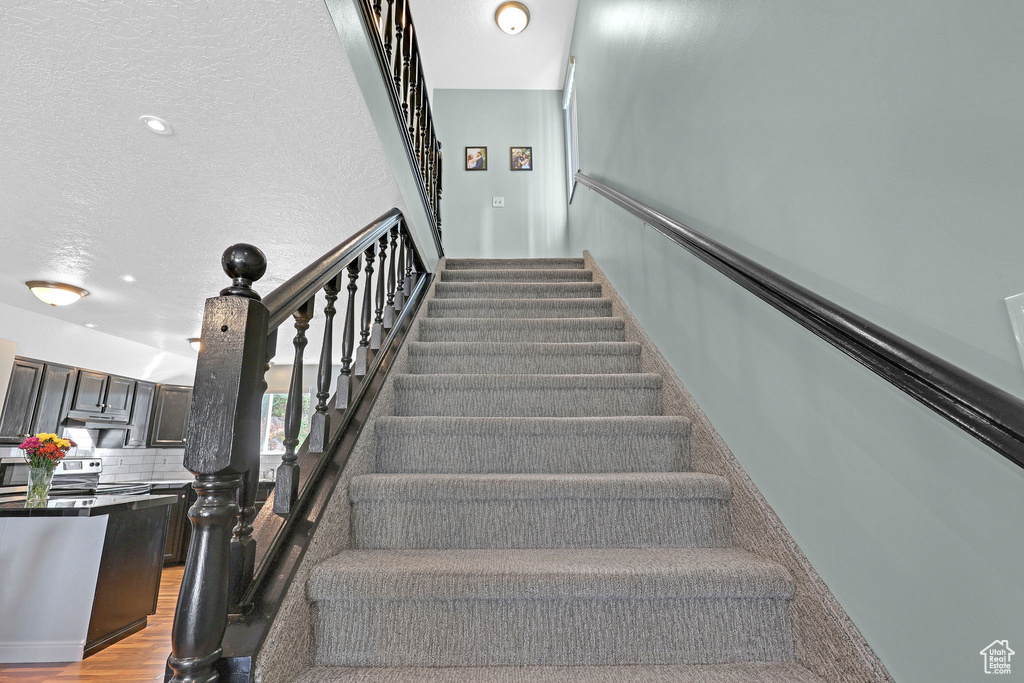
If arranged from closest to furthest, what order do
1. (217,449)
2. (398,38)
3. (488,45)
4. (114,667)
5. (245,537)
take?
(217,449) < (245,537) < (398,38) < (114,667) < (488,45)

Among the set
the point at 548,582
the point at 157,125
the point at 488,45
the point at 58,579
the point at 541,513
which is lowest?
the point at 58,579

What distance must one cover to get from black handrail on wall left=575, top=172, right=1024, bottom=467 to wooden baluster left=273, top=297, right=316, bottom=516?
1.03 metres

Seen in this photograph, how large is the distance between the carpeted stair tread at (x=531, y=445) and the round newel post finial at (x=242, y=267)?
864 mm

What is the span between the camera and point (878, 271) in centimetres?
94

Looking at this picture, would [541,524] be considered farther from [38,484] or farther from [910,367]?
[38,484]

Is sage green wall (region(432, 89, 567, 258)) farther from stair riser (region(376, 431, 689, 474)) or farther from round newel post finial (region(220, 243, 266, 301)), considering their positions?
round newel post finial (region(220, 243, 266, 301))

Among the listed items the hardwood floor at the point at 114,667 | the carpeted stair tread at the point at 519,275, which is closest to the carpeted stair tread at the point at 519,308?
the carpeted stair tread at the point at 519,275

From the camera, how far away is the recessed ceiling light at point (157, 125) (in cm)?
192

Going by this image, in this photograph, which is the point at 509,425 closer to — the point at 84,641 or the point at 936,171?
the point at 936,171

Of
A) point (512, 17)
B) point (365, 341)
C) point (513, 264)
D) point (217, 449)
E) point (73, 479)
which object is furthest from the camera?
point (73, 479)

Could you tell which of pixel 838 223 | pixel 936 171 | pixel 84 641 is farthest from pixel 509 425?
pixel 84 641

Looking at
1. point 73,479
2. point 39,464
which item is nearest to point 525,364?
point 39,464

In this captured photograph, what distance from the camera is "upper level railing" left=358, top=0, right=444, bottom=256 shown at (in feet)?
6.91

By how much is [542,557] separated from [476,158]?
543 cm
